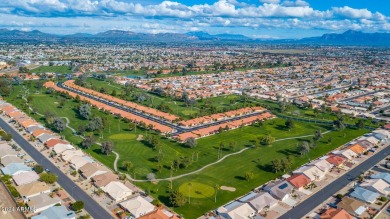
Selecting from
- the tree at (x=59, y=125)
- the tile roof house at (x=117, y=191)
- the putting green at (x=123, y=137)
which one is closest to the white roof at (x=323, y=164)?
the tile roof house at (x=117, y=191)

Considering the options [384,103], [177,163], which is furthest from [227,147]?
[384,103]

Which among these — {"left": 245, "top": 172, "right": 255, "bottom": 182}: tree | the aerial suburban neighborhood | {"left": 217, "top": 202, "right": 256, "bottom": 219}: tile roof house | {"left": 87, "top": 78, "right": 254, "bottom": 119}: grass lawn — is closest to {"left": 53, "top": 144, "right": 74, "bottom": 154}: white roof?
the aerial suburban neighborhood

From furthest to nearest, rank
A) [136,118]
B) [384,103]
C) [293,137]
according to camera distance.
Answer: [384,103], [136,118], [293,137]

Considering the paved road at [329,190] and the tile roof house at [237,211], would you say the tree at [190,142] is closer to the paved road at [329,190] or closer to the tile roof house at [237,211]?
the tile roof house at [237,211]

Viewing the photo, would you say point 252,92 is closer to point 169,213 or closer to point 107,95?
point 107,95

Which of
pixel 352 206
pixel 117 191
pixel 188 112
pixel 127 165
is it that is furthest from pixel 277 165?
pixel 188 112

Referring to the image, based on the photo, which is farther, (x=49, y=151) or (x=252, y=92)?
(x=252, y=92)

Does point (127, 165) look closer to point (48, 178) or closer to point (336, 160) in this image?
point (48, 178)
